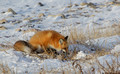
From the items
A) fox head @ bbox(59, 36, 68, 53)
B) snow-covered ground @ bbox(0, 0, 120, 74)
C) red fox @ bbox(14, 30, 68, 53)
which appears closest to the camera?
snow-covered ground @ bbox(0, 0, 120, 74)

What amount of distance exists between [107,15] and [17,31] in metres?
6.53

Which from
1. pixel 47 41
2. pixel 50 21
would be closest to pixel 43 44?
pixel 47 41

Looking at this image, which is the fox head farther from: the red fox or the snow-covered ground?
the snow-covered ground

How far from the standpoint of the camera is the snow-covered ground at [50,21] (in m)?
4.38

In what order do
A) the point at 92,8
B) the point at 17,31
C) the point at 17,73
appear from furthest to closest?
the point at 92,8, the point at 17,31, the point at 17,73

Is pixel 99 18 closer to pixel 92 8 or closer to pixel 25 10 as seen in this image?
pixel 92 8

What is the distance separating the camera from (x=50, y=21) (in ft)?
38.8

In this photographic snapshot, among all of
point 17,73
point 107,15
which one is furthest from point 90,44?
point 107,15

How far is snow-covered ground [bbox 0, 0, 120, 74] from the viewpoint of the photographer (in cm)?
438

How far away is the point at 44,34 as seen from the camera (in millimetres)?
5043

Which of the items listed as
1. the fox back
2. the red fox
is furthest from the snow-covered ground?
the fox back

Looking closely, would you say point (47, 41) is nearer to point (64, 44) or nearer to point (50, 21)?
point (64, 44)

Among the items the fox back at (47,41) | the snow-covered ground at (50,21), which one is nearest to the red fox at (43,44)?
the fox back at (47,41)

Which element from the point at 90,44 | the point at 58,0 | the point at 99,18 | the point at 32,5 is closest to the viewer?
the point at 90,44
